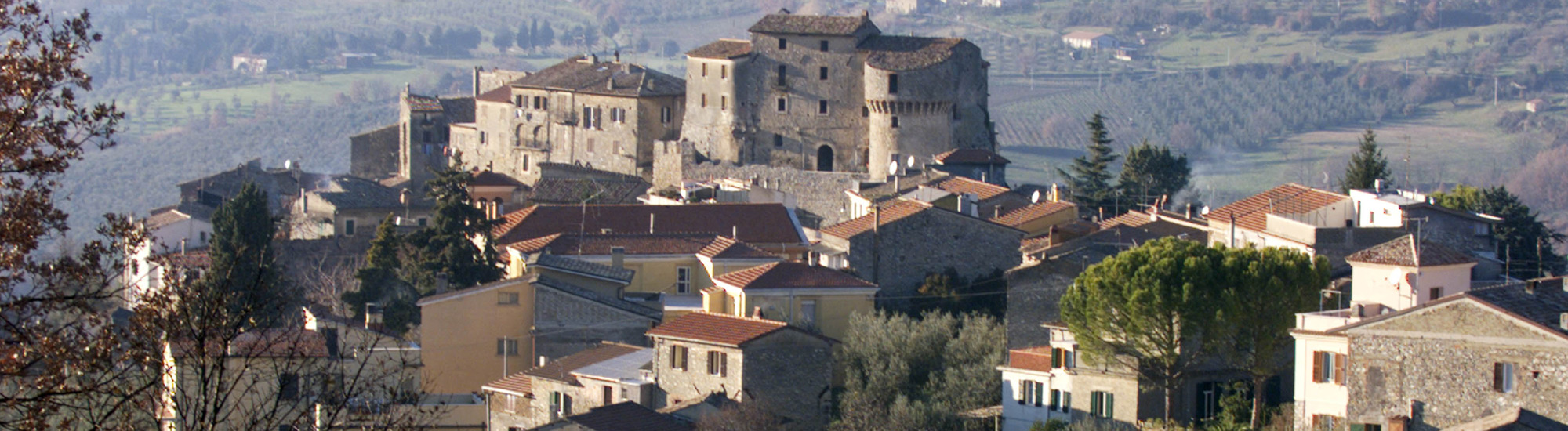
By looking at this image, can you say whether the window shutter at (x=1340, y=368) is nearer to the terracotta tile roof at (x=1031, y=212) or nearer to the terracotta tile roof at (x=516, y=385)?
the terracotta tile roof at (x=516, y=385)

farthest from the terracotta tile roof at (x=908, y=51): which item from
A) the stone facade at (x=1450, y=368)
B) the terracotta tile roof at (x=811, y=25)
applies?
the stone facade at (x=1450, y=368)

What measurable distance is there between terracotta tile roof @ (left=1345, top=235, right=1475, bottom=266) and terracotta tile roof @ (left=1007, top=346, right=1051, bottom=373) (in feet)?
14.9

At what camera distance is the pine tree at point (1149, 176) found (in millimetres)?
57188

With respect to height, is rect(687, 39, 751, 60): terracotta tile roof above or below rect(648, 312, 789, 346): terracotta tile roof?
above

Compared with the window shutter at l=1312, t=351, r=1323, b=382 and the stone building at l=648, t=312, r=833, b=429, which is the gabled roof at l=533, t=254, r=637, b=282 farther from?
the window shutter at l=1312, t=351, r=1323, b=382

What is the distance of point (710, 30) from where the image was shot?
181875 mm

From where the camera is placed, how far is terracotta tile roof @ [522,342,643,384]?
32938 millimetres

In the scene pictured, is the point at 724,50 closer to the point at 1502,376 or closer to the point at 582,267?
the point at 582,267

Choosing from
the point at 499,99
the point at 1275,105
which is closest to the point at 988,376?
the point at 499,99

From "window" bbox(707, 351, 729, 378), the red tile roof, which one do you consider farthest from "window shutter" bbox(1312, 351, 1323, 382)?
the red tile roof

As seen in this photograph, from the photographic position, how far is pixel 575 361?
1324 inches

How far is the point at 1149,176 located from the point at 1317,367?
103 ft

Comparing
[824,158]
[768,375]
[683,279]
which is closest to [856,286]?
[683,279]

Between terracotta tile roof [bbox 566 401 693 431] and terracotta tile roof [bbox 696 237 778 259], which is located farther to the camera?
terracotta tile roof [bbox 696 237 778 259]
